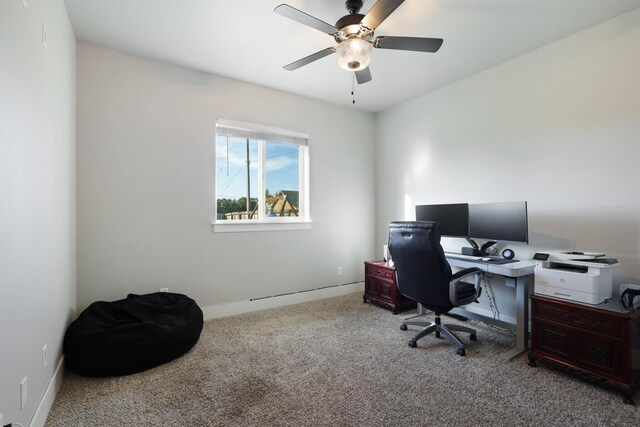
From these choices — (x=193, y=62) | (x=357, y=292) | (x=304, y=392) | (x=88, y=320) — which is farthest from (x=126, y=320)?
(x=357, y=292)

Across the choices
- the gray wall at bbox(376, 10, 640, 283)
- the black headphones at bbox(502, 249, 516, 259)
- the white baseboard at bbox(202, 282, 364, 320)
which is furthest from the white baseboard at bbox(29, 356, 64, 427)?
the gray wall at bbox(376, 10, 640, 283)

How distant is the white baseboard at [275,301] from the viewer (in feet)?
10.9

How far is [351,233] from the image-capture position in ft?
14.7

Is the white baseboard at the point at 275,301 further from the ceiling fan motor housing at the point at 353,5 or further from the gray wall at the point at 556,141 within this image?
the ceiling fan motor housing at the point at 353,5

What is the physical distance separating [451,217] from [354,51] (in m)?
2.11

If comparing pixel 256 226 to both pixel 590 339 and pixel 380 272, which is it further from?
pixel 590 339

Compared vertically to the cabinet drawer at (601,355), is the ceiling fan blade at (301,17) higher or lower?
higher

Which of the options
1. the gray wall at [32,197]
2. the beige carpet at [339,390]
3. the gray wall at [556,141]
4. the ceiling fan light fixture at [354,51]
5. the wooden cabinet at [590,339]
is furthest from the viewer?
the gray wall at [556,141]

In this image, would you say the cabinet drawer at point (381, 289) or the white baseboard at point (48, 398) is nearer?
the white baseboard at point (48, 398)

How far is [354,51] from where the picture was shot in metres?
2.09

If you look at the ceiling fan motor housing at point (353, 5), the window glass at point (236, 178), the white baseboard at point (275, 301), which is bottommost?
the white baseboard at point (275, 301)

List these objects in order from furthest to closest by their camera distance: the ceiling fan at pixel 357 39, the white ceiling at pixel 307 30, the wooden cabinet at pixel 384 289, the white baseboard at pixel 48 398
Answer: the wooden cabinet at pixel 384 289 → the white ceiling at pixel 307 30 → the ceiling fan at pixel 357 39 → the white baseboard at pixel 48 398

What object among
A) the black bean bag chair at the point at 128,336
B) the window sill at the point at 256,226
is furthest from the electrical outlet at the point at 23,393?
the window sill at the point at 256,226

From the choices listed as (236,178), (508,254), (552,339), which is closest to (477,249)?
(508,254)
